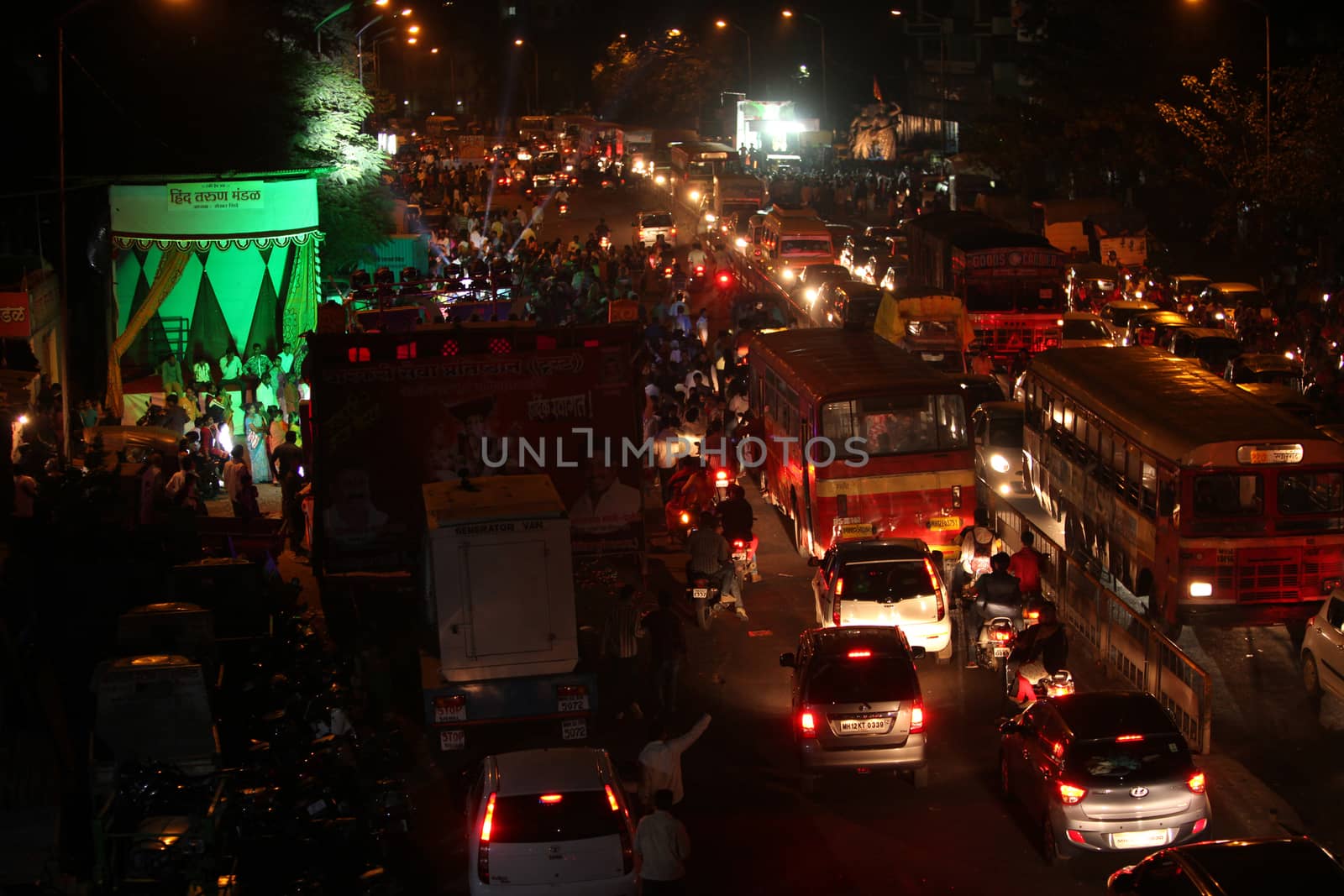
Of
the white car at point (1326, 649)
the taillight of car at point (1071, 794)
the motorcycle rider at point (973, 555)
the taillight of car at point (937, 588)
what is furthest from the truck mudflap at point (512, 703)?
the white car at point (1326, 649)

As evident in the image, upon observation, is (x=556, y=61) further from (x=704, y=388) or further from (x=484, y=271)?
(x=704, y=388)

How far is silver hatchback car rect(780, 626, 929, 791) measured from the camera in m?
13.7

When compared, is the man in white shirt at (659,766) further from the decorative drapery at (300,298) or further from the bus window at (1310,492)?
the decorative drapery at (300,298)

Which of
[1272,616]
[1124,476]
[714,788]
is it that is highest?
[1124,476]

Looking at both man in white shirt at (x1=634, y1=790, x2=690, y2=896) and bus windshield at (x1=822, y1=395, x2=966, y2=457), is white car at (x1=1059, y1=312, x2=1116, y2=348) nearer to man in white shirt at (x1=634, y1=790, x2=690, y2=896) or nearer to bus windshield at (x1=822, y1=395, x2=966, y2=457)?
bus windshield at (x1=822, y1=395, x2=966, y2=457)

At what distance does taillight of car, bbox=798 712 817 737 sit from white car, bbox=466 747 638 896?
297 cm

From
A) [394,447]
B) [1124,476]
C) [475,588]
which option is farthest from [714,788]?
[1124,476]

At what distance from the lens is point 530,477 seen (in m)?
16.1

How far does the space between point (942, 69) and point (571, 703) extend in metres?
70.4

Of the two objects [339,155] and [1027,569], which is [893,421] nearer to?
[1027,569]

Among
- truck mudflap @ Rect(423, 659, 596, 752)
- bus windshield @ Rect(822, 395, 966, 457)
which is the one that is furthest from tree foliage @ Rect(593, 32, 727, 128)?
truck mudflap @ Rect(423, 659, 596, 752)

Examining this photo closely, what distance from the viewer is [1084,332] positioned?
31828 millimetres

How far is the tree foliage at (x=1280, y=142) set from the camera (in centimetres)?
3912

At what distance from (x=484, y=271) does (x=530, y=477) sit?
72.2ft
